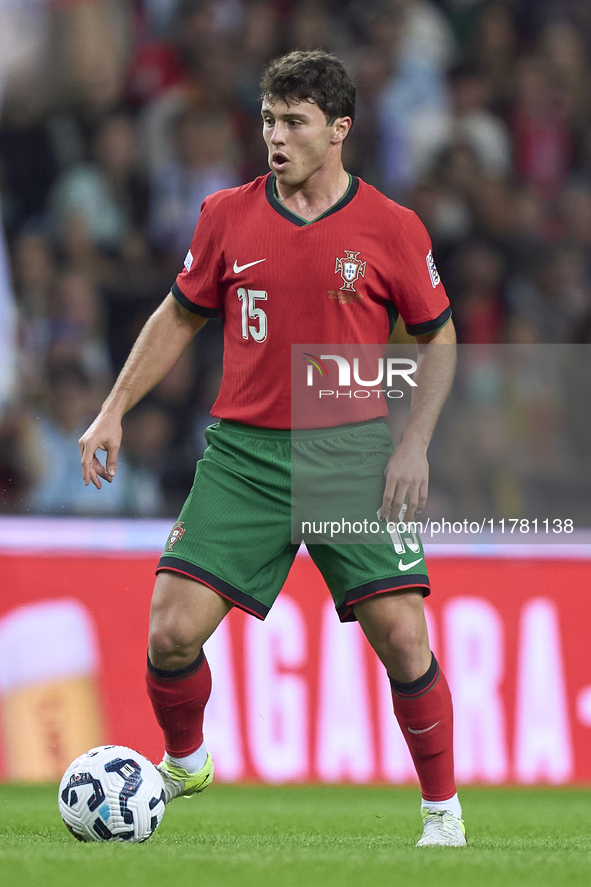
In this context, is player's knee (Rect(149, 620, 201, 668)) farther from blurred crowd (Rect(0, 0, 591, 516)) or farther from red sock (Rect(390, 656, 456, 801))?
blurred crowd (Rect(0, 0, 591, 516))

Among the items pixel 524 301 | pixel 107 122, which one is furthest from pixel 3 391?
pixel 524 301

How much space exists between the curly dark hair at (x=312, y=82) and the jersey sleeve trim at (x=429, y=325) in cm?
59

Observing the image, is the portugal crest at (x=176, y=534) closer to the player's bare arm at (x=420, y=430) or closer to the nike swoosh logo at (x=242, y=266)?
the player's bare arm at (x=420, y=430)

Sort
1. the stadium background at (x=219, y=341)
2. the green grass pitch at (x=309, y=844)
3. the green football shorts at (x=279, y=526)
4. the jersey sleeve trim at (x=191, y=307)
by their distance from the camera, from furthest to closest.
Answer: the stadium background at (x=219, y=341) → the jersey sleeve trim at (x=191, y=307) → the green football shorts at (x=279, y=526) → the green grass pitch at (x=309, y=844)

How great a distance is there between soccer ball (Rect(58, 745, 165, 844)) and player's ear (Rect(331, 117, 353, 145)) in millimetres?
1757

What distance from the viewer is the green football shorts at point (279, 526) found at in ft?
10.5

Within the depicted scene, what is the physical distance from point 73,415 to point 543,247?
3.11 metres

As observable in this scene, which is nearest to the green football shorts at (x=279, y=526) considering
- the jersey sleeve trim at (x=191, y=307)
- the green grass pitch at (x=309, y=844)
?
the jersey sleeve trim at (x=191, y=307)

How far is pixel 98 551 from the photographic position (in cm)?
497

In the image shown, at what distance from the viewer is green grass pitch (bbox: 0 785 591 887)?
2529 millimetres

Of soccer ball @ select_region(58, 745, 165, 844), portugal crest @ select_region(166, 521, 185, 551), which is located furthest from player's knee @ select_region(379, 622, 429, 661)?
soccer ball @ select_region(58, 745, 165, 844)

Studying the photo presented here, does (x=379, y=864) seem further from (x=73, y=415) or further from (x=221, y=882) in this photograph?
(x=73, y=415)

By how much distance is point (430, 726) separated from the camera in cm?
326

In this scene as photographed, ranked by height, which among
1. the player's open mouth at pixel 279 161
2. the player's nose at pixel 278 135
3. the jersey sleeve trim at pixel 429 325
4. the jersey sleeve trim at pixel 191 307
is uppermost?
the player's nose at pixel 278 135
